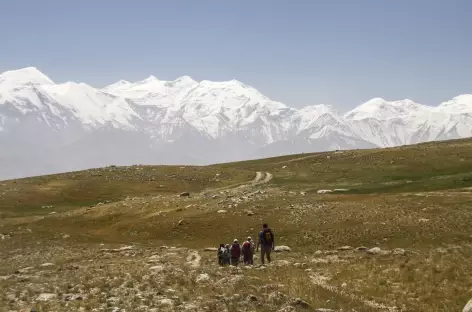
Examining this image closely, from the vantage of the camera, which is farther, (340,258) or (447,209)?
(447,209)

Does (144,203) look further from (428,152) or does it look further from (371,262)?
(428,152)

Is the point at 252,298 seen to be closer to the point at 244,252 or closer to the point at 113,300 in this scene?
the point at 113,300

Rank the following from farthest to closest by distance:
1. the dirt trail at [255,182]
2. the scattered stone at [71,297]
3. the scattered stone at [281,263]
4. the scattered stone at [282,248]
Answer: the dirt trail at [255,182], the scattered stone at [282,248], the scattered stone at [281,263], the scattered stone at [71,297]

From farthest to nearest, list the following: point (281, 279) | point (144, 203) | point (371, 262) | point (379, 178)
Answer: point (379, 178), point (144, 203), point (371, 262), point (281, 279)

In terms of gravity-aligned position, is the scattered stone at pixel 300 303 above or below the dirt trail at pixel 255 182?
below

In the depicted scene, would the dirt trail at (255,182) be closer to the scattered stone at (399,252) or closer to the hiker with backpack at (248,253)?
the scattered stone at (399,252)

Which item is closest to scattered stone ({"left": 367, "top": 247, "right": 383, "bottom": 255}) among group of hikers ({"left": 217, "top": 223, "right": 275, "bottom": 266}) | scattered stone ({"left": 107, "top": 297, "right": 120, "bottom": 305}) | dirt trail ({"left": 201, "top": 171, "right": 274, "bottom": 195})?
group of hikers ({"left": 217, "top": 223, "right": 275, "bottom": 266})

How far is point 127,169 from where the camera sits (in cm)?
10969

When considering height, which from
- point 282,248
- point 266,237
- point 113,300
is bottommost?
point 282,248

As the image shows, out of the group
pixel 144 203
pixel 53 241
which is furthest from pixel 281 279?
pixel 144 203

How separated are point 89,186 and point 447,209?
64.8 m

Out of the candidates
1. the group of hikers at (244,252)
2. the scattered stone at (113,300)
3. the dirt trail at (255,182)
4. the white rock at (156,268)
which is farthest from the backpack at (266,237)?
the dirt trail at (255,182)

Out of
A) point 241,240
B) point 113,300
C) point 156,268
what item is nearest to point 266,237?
point 156,268

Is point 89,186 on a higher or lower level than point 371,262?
higher
